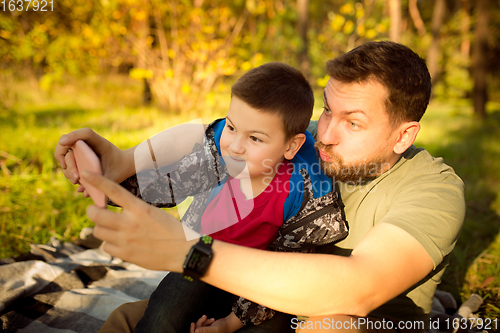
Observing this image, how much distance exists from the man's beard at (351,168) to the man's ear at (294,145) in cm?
14

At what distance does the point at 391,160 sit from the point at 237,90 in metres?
0.87

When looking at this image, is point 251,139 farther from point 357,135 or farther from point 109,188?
point 109,188

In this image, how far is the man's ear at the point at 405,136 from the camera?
164 cm

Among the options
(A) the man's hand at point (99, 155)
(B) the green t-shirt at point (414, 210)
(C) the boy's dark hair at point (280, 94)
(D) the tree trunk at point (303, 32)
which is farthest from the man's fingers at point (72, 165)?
(D) the tree trunk at point (303, 32)

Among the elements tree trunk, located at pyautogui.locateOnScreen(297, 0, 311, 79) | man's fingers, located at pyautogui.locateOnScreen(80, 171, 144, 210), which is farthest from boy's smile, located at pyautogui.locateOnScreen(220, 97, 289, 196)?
tree trunk, located at pyautogui.locateOnScreen(297, 0, 311, 79)

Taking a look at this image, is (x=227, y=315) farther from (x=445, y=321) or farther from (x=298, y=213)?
(x=445, y=321)

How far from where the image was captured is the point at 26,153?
3736 mm

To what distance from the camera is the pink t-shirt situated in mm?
1531

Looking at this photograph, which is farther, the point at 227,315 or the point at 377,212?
the point at 227,315

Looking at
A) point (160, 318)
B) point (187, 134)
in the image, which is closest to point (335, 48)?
point (187, 134)

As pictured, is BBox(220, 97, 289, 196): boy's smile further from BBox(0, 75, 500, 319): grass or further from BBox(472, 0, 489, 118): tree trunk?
BBox(472, 0, 489, 118): tree trunk

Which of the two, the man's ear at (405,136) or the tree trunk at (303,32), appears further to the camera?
the tree trunk at (303,32)

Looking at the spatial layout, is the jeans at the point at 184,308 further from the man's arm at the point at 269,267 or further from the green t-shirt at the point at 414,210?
the man's arm at the point at 269,267

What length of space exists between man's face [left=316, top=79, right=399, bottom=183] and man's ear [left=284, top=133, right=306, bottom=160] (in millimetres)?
112
